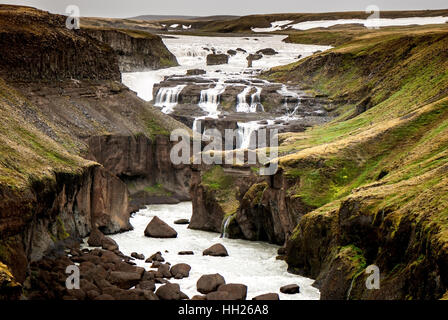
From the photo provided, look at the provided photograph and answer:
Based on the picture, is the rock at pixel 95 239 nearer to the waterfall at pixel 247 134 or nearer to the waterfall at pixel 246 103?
the waterfall at pixel 247 134

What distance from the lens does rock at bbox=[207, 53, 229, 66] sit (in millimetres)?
145275

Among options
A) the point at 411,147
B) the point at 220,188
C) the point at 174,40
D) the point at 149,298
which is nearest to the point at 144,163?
the point at 220,188

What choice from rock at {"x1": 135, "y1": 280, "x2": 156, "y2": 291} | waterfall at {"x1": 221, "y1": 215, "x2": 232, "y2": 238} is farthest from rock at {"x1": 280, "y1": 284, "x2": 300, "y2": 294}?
waterfall at {"x1": 221, "y1": 215, "x2": 232, "y2": 238}

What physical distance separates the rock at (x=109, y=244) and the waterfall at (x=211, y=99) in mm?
54156

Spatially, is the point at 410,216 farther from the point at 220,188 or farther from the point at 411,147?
the point at 220,188

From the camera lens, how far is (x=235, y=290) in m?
34.6

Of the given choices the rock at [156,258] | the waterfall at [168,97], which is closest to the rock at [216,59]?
the waterfall at [168,97]

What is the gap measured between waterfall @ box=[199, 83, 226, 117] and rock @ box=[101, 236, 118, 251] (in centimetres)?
5416

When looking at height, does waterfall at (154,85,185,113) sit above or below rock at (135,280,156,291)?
above

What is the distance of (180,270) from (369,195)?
1254 centimetres

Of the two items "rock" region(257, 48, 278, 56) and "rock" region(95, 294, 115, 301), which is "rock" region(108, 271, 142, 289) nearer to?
"rock" region(95, 294, 115, 301)

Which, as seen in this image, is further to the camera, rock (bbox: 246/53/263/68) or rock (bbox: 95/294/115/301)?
rock (bbox: 246/53/263/68)

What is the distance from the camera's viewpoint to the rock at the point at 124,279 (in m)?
36.4

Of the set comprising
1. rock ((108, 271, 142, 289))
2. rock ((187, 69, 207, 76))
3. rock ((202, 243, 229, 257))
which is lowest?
rock ((202, 243, 229, 257))
